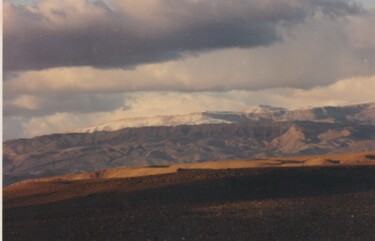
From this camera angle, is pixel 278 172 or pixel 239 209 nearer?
pixel 239 209

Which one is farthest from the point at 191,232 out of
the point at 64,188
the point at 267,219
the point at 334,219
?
the point at 64,188

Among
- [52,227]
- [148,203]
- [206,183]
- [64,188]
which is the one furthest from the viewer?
[64,188]

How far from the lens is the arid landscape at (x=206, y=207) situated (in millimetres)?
31500

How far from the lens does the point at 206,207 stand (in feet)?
133

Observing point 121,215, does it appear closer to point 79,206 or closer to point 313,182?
point 79,206

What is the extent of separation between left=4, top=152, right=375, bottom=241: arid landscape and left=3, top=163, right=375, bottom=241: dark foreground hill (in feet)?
0.14

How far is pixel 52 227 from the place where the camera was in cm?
3462

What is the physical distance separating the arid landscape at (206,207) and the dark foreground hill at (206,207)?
4 centimetres

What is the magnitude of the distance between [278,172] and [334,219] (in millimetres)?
20389

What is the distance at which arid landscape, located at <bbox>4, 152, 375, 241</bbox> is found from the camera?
31.5 m

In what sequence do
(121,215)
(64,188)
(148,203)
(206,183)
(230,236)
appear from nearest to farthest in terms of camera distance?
(230,236)
(121,215)
(148,203)
(206,183)
(64,188)

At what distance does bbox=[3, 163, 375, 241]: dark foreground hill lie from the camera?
31484 millimetres

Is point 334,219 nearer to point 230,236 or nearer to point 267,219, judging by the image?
point 267,219

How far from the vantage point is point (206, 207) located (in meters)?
40.7
